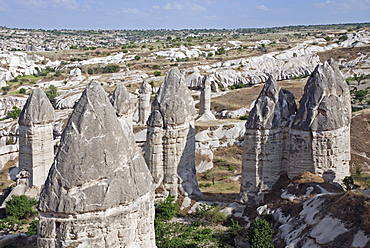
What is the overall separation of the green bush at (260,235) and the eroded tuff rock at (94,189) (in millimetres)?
4875

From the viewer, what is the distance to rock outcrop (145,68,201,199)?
19750 mm

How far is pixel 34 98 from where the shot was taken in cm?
2316

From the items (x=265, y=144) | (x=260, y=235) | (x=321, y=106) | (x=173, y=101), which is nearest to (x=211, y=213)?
(x=265, y=144)

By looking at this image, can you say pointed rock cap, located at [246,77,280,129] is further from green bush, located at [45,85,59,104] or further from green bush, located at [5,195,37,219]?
green bush, located at [45,85,59,104]

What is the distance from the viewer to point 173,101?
19953 millimetres

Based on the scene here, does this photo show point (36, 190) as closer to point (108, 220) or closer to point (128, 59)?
point (108, 220)

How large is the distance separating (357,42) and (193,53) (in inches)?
1338

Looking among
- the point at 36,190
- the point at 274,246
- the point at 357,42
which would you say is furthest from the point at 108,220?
the point at 357,42

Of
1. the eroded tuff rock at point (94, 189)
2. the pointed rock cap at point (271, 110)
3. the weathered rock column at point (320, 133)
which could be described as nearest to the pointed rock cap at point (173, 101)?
the pointed rock cap at point (271, 110)

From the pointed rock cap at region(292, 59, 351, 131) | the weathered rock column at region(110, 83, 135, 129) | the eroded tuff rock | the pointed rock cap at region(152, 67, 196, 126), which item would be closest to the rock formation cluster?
the pointed rock cap at region(292, 59, 351, 131)

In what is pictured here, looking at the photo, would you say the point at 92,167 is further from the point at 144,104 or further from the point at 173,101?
the point at 144,104

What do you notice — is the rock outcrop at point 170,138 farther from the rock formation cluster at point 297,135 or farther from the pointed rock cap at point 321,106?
the pointed rock cap at point 321,106

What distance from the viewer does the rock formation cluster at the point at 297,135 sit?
58.1ft

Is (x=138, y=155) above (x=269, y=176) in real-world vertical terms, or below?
above
